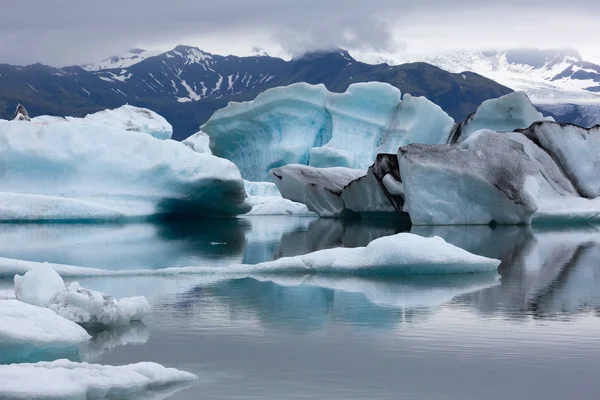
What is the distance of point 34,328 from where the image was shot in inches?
223

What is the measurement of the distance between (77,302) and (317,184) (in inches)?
645

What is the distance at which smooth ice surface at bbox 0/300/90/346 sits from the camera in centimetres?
552

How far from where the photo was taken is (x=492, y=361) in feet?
18.4

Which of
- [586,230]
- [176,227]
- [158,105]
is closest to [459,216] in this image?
[586,230]

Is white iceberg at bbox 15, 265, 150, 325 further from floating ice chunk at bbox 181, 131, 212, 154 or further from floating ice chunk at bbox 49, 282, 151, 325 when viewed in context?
floating ice chunk at bbox 181, 131, 212, 154

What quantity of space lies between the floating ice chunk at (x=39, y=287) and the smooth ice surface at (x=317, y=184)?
1594 cm

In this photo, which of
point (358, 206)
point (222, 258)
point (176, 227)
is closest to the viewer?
point (222, 258)

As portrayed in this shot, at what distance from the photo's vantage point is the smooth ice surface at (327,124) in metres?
27.5

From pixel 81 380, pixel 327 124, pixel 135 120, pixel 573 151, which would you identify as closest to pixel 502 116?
pixel 573 151

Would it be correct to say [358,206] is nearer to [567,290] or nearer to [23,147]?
[23,147]

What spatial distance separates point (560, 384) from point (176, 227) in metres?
15.1

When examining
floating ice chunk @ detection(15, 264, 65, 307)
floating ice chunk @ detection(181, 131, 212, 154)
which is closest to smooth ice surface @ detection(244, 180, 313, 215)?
floating ice chunk @ detection(181, 131, 212, 154)

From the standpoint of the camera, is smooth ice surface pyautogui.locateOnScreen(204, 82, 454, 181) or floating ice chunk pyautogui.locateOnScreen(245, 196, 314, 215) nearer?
floating ice chunk pyautogui.locateOnScreen(245, 196, 314, 215)

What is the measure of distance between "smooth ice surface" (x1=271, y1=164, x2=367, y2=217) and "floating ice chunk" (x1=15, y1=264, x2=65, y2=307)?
15.9 meters
